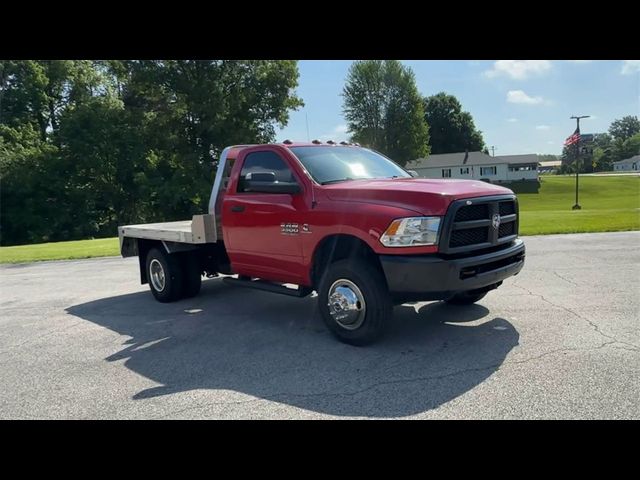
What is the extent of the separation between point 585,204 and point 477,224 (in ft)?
142

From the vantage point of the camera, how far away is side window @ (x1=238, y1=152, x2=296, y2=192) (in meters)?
5.39

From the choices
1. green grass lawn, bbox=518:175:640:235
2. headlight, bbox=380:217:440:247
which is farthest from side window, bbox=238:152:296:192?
green grass lawn, bbox=518:175:640:235

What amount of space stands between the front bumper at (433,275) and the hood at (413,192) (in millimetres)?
472

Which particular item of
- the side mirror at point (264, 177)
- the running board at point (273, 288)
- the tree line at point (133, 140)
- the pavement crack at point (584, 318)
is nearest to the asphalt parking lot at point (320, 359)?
the pavement crack at point (584, 318)

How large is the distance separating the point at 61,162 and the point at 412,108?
130 feet

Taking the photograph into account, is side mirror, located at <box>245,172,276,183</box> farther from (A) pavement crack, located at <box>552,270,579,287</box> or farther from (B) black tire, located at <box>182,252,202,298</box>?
(A) pavement crack, located at <box>552,270,579,287</box>

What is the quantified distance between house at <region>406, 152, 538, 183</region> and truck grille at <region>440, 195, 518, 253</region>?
61642 mm

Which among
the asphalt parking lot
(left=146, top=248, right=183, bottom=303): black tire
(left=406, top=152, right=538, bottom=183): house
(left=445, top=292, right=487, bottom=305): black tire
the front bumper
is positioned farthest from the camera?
(left=406, top=152, right=538, bottom=183): house

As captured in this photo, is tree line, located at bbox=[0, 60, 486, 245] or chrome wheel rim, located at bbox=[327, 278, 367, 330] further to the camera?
tree line, located at bbox=[0, 60, 486, 245]

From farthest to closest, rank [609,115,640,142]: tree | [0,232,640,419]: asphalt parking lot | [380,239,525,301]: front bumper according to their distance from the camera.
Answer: [609,115,640,142]: tree → [380,239,525,301]: front bumper → [0,232,640,419]: asphalt parking lot

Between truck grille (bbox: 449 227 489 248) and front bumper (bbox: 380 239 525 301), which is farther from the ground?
truck grille (bbox: 449 227 489 248)
